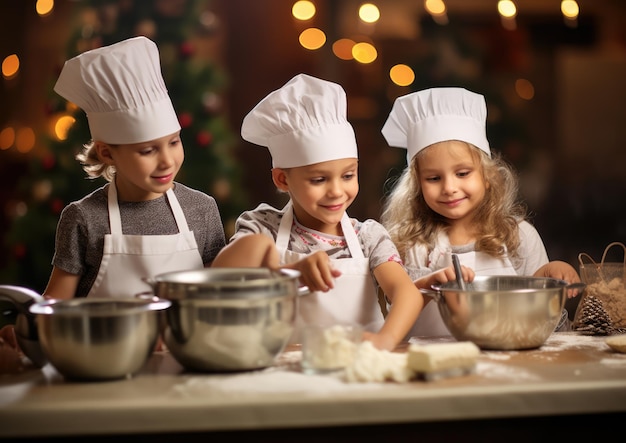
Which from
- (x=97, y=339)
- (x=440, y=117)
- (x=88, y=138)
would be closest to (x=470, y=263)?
(x=440, y=117)

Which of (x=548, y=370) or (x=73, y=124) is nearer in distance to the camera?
(x=548, y=370)

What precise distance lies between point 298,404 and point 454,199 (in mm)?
1018

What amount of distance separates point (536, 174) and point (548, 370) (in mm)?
3528

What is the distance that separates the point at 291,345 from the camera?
1592 mm

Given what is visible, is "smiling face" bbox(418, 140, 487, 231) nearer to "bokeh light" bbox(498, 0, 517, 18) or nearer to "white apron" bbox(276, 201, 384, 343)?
"white apron" bbox(276, 201, 384, 343)

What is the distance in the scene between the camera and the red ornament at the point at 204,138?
3445 millimetres

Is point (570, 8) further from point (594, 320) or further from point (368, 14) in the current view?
point (594, 320)

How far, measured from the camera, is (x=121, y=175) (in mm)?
1799

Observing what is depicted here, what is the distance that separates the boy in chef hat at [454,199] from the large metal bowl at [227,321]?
2.59ft

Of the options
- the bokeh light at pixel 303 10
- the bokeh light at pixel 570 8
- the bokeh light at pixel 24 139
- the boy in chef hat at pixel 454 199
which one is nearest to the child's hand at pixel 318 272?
the boy in chef hat at pixel 454 199

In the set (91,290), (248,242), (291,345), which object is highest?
(248,242)

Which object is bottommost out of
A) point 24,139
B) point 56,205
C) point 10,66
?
point 56,205

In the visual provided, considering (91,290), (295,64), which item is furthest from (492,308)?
(295,64)

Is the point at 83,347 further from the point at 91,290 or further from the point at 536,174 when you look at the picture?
the point at 536,174
